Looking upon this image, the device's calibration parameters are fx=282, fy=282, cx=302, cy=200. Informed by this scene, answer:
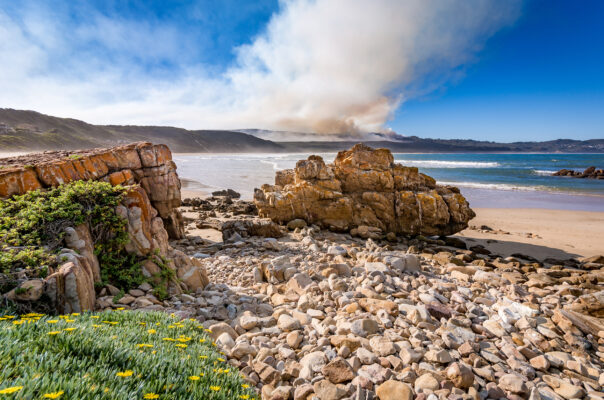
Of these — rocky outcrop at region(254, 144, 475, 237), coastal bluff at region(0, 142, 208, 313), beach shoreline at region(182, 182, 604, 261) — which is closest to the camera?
coastal bluff at region(0, 142, 208, 313)

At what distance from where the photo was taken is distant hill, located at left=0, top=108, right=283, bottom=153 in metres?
82.6

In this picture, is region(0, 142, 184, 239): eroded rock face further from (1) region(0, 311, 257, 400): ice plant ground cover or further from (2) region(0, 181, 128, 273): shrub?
(1) region(0, 311, 257, 400): ice plant ground cover

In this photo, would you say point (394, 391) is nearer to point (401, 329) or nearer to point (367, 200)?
point (401, 329)

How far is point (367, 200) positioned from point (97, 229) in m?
10.8

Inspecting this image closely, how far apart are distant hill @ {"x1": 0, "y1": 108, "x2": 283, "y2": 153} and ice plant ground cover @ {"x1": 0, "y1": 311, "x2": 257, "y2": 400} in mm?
89003

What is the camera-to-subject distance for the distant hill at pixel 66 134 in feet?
271

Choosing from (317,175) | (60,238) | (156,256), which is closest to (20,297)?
(60,238)

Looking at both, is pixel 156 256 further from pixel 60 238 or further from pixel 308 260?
pixel 308 260

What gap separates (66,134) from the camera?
113375 millimetres

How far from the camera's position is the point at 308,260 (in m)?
8.68

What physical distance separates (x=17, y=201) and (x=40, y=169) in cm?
115

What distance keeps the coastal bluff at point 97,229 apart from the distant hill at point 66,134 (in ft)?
274

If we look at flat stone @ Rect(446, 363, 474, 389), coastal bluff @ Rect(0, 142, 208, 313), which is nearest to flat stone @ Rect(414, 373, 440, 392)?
flat stone @ Rect(446, 363, 474, 389)

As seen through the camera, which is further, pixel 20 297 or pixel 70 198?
pixel 70 198
